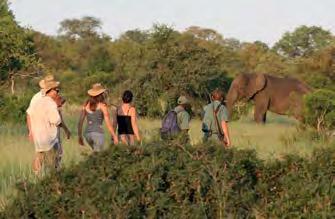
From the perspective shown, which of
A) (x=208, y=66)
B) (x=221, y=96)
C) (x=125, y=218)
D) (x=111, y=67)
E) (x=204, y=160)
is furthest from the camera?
(x=111, y=67)

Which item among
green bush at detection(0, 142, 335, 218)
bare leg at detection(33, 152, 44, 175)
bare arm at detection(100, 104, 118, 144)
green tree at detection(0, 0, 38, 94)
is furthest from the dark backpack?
green tree at detection(0, 0, 38, 94)

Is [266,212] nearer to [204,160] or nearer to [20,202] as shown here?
[204,160]

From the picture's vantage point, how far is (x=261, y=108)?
2922 centimetres

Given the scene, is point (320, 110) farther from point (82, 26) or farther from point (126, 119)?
point (82, 26)

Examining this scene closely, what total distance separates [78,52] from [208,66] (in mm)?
40537

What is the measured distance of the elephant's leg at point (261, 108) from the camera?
28.6 m

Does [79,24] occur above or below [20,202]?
above

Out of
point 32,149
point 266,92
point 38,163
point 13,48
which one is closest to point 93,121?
point 38,163

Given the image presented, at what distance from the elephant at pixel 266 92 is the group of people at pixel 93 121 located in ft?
55.5

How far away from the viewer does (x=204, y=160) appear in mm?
6750

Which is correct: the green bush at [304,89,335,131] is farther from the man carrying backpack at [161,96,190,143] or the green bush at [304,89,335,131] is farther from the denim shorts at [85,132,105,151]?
the denim shorts at [85,132,105,151]

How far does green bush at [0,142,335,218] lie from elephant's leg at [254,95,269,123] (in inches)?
850

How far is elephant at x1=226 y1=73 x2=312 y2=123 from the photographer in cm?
2875

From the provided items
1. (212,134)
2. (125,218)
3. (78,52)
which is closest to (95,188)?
(125,218)
